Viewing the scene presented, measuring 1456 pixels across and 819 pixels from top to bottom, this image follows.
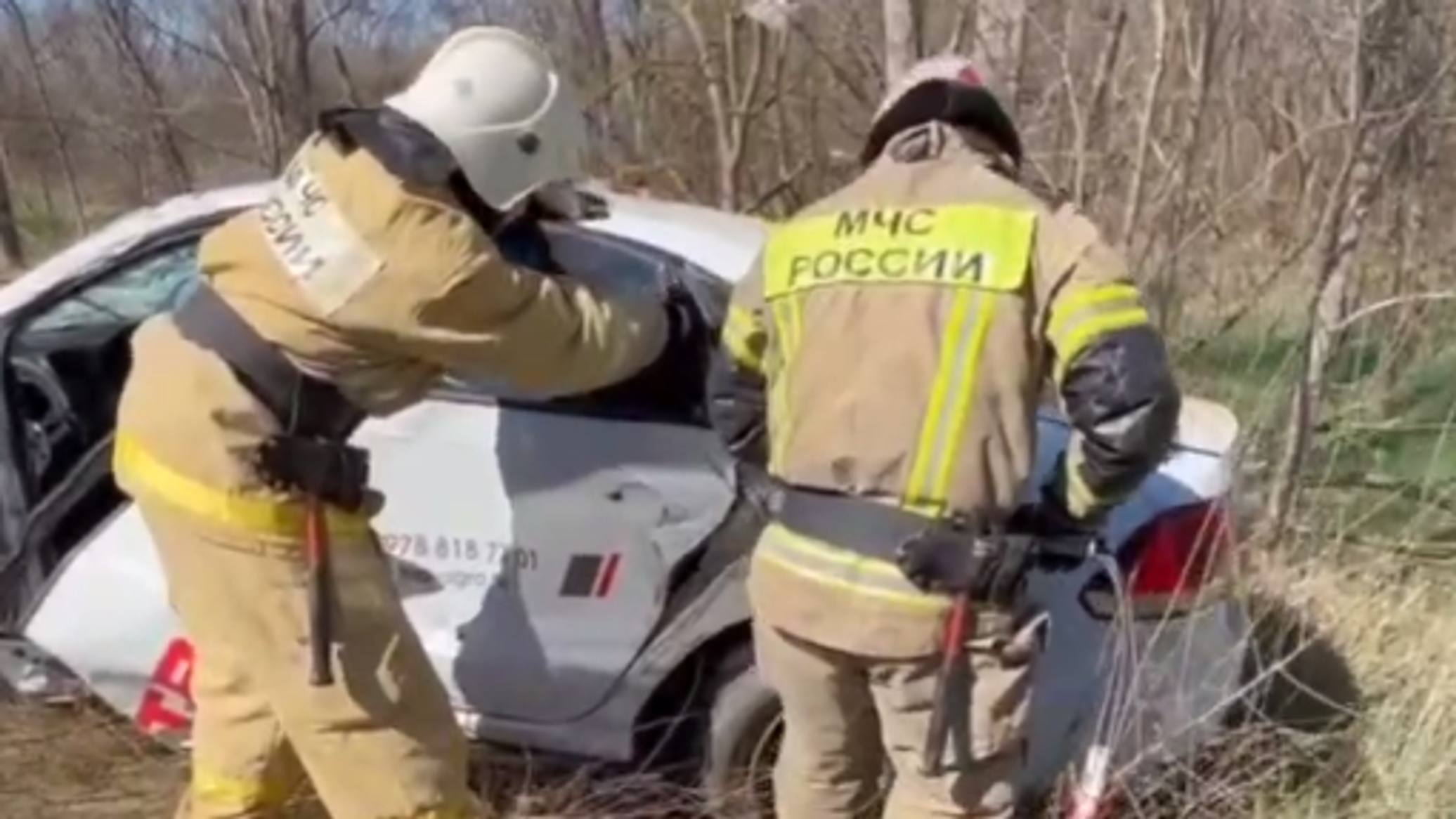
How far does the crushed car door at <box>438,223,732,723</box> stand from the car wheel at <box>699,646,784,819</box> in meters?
0.20

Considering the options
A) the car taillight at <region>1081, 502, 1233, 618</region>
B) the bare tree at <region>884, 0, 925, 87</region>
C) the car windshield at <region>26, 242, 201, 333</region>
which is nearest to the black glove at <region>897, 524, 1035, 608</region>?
the car taillight at <region>1081, 502, 1233, 618</region>

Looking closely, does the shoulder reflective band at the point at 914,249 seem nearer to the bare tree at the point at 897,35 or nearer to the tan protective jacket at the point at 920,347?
the tan protective jacket at the point at 920,347

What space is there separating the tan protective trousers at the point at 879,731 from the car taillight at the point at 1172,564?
2.11 ft

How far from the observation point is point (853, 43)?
777 cm

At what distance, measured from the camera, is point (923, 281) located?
130 inches

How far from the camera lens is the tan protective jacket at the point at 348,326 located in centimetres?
341

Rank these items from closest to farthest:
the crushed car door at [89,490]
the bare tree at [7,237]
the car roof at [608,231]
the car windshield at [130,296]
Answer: the car roof at [608,231] < the crushed car door at [89,490] < the car windshield at [130,296] < the bare tree at [7,237]

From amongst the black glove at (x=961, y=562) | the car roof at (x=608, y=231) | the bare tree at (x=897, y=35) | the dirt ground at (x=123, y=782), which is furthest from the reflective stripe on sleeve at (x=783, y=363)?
the bare tree at (x=897, y=35)

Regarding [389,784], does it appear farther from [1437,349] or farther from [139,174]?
[139,174]

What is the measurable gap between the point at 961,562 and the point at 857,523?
7.6 inches

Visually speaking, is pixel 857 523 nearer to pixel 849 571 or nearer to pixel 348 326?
pixel 849 571

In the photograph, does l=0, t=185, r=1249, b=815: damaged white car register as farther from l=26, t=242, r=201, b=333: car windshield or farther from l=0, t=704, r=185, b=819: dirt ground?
l=0, t=704, r=185, b=819: dirt ground

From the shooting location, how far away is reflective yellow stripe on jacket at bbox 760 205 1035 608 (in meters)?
3.27

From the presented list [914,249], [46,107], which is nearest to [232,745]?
[914,249]
